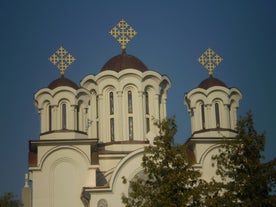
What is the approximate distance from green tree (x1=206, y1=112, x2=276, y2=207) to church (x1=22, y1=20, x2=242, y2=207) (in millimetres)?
11761

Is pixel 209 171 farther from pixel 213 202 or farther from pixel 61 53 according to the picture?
pixel 213 202

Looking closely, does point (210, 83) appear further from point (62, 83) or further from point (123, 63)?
point (62, 83)

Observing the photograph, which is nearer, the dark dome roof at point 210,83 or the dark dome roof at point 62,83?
the dark dome roof at point 62,83

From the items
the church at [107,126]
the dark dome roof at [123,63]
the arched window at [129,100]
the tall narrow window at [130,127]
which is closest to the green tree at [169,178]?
the church at [107,126]

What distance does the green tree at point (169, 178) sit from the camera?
23.1 meters

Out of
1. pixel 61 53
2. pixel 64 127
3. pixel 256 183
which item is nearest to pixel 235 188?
pixel 256 183

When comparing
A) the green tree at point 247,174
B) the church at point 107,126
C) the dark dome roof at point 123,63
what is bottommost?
the green tree at point 247,174

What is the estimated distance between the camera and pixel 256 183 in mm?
22719

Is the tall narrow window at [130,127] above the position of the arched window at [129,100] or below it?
below

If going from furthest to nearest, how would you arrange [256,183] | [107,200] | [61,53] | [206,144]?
[61,53], [206,144], [107,200], [256,183]

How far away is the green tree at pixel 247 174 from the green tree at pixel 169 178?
0.76 m

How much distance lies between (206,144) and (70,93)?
24.8 ft

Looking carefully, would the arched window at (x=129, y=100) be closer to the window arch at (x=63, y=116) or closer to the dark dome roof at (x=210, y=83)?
the dark dome roof at (x=210, y=83)

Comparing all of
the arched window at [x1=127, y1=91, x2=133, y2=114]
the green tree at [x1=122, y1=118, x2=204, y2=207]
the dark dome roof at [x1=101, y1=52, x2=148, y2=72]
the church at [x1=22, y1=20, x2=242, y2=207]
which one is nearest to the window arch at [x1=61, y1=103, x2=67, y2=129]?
the church at [x1=22, y1=20, x2=242, y2=207]
